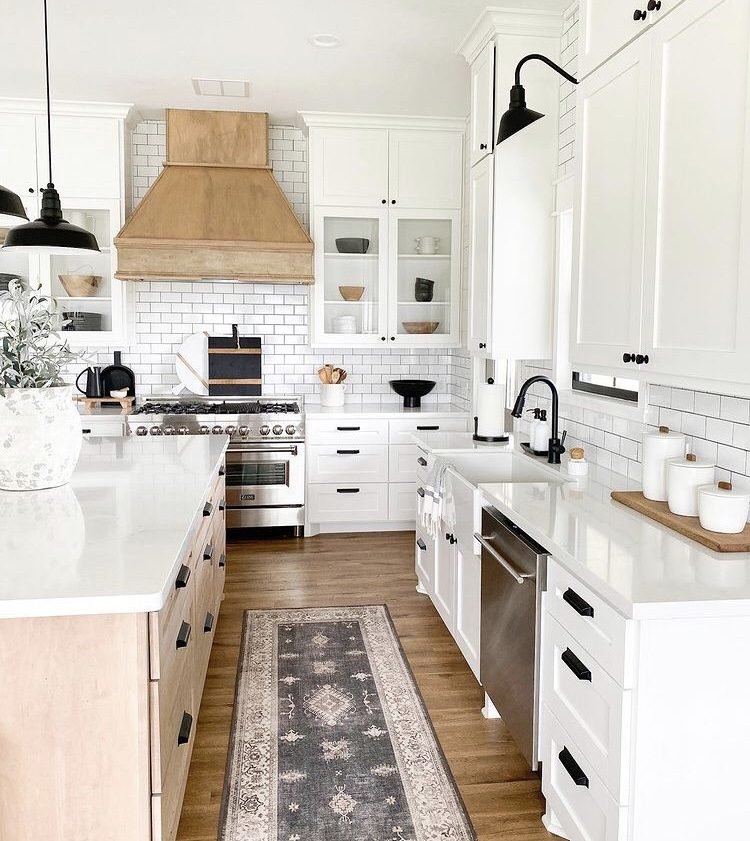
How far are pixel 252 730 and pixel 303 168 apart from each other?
422cm

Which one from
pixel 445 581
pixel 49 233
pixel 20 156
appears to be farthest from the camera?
pixel 20 156

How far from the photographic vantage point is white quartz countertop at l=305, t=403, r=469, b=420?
5.25 metres

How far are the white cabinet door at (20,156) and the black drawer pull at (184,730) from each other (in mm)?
4038

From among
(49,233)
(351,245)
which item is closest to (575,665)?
(49,233)

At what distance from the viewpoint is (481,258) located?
391cm

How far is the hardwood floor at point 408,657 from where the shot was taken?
7.57 ft

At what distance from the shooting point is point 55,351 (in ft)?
8.07

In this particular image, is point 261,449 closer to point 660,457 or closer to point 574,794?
point 660,457

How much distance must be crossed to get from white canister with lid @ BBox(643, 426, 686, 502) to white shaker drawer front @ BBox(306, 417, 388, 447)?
3027 millimetres

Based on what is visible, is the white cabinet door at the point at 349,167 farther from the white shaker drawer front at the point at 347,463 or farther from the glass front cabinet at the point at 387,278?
the white shaker drawer front at the point at 347,463

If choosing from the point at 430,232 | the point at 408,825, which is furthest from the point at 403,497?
the point at 408,825

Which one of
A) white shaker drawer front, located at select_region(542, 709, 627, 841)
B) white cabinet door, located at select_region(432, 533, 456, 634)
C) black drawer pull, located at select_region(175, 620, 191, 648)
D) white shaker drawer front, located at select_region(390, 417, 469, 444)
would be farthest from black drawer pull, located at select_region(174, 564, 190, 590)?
white shaker drawer front, located at select_region(390, 417, 469, 444)

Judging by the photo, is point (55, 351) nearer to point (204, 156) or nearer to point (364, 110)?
point (204, 156)

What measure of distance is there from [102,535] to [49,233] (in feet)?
4.93
